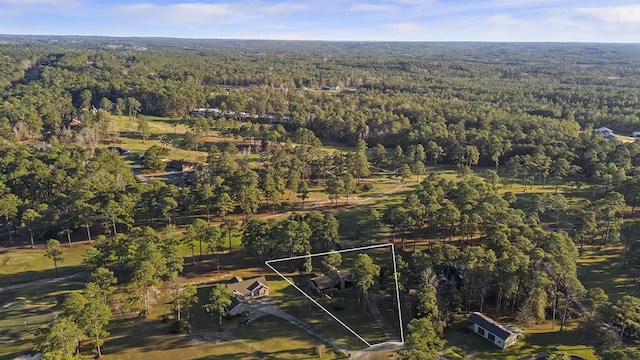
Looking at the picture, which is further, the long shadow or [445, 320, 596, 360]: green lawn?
the long shadow

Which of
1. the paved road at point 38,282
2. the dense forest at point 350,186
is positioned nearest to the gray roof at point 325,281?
the dense forest at point 350,186

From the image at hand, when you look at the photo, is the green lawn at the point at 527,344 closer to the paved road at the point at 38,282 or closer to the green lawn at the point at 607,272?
the green lawn at the point at 607,272

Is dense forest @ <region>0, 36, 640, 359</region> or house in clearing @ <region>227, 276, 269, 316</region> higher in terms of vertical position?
dense forest @ <region>0, 36, 640, 359</region>

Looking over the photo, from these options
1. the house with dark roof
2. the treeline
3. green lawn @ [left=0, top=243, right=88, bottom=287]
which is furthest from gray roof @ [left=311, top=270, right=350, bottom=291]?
the treeline

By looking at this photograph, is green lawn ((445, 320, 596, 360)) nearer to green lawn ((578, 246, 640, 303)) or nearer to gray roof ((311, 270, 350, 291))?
green lawn ((578, 246, 640, 303))

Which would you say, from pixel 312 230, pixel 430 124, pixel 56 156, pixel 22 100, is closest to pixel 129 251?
pixel 312 230

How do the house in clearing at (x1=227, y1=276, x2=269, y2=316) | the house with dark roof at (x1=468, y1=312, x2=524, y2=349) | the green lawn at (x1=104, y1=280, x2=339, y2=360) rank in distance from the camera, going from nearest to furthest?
the green lawn at (x1=104, y1=280, x2=339, y2=360), the house with dark roof at (x1=468, y1=312, x2=524, y2=349), the house in clearing at (x1=227, y1=276, x2=269, y2=316)

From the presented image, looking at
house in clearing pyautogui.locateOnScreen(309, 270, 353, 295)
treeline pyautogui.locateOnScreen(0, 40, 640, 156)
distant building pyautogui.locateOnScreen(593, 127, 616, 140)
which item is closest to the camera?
house in clearing pyautogui.locateOnScreen(309, 270, 353, 295)

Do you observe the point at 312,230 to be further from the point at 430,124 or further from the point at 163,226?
the point at 430,124
